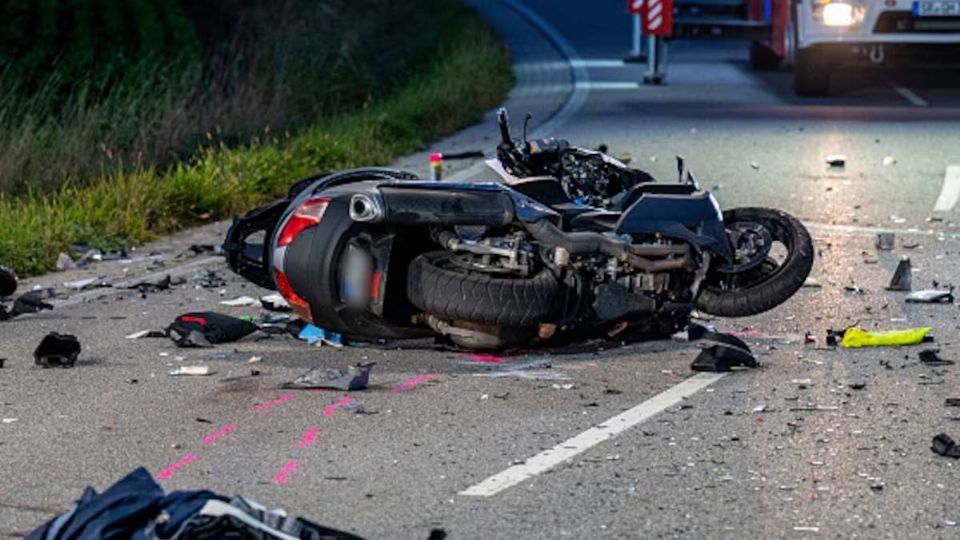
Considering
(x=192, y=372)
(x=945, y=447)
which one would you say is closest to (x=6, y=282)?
(x=192, y=372)

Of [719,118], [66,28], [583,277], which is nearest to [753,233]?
[583,277]

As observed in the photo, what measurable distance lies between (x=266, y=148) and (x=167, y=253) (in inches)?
136

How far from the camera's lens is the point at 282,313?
1112 centimetres

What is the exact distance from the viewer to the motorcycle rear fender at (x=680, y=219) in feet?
31.4

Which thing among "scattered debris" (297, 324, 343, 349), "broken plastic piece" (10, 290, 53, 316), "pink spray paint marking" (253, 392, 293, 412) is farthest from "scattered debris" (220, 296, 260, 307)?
"pink spray paint marking" (253, 392, 293, 412)

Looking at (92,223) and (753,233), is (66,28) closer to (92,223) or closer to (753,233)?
(92,223)

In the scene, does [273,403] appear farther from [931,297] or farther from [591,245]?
[931,297]

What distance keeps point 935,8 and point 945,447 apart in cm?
1557

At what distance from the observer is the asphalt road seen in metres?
7.20

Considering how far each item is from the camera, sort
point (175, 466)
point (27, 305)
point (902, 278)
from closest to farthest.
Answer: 1. point (175, 466)
2. point (27, 305)
3. point (902, 278)

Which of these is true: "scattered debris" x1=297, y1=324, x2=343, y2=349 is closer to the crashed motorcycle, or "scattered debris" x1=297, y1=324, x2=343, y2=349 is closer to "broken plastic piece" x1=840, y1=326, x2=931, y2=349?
the crashed motorcycle

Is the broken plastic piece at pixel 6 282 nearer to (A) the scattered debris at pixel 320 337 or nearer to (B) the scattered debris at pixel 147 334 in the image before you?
(B) the scattered debris at pixel 147 334

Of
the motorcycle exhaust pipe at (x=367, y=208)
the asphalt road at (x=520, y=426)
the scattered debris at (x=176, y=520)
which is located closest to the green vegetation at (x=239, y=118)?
the asphalt road at (x=520, y=426)

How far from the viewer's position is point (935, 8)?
899 inches
